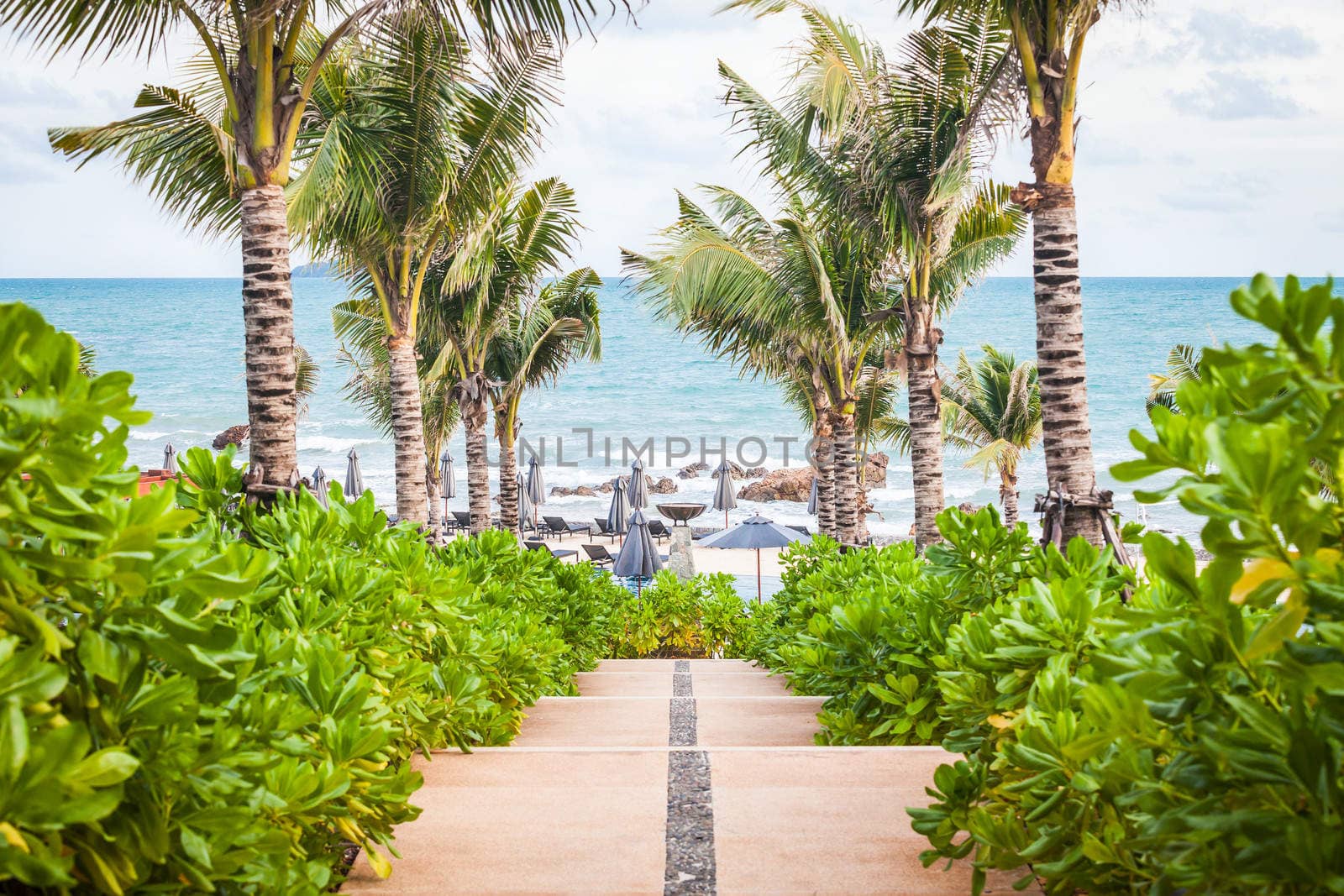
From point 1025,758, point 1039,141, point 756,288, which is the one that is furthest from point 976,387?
point 1025,758

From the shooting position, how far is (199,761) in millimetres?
1657

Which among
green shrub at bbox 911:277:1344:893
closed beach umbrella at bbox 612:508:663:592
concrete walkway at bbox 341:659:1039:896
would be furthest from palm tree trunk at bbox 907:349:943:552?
green shrub at bbox 911:277:1344:893

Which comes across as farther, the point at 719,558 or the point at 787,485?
the point at 787,485

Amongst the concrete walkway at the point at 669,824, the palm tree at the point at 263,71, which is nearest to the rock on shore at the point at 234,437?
the palm tree at the point at 263,71

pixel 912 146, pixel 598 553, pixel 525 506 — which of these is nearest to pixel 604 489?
pixel 525 506

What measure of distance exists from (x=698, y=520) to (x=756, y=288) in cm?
2458

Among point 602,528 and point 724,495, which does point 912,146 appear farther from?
→ point 602,528

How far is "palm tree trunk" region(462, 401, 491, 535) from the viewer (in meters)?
15.2

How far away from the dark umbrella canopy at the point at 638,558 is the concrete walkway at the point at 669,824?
901 centimetres

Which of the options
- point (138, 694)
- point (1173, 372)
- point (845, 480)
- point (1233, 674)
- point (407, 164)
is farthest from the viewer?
point (1173, 372)

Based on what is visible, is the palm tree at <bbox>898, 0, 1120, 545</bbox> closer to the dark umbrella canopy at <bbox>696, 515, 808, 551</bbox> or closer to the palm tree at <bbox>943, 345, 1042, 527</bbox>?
the dark umbrella canopy at <bbox>696, 515, 808, 551</bbox>

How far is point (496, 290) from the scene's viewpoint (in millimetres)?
14070

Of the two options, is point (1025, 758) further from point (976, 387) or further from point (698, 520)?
point (698, 520)

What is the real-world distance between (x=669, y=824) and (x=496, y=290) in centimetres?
1171
